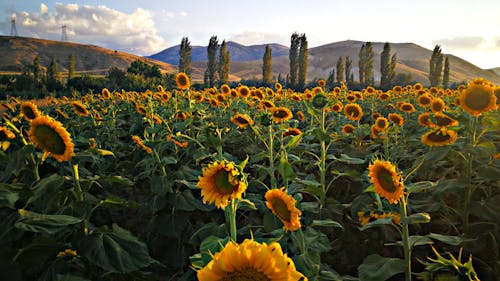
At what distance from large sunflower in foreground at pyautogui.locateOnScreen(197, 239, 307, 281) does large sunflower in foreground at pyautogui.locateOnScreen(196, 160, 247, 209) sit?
687 mm

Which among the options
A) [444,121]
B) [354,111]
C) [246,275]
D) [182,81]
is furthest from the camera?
[182,81]

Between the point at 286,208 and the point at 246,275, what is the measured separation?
0.74m

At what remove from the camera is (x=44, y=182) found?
183cm

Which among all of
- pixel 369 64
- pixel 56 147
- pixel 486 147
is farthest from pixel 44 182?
pixel 369 64

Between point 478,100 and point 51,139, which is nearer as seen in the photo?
point 51,139

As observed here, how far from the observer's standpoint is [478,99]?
3.00 m

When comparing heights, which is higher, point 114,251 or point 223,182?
point 223,182

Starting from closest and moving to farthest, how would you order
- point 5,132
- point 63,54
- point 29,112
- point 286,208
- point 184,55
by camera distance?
point 286,208, point 29,112, point 5,132, point 184,55, point 63,54

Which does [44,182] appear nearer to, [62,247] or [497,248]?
[62,247]

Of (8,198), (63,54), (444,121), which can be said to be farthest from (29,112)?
(63,54)

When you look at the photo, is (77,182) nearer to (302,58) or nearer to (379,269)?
(379,269)

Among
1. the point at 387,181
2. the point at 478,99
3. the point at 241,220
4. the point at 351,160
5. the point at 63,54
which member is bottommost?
the point at 241,220

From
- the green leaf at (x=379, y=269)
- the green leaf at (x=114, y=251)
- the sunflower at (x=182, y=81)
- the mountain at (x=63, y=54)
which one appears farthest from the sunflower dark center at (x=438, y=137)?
the mountain at (x=63, y=54)

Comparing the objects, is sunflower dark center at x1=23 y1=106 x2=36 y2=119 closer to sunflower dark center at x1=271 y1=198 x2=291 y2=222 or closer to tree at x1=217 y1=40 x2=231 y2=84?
sunflower dark center at x1=271 y1=198 x2=291 y2=222
